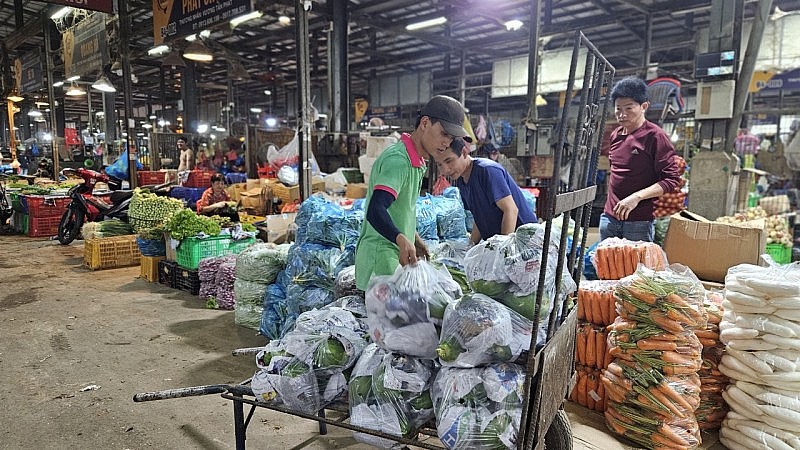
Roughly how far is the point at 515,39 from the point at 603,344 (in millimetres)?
14525

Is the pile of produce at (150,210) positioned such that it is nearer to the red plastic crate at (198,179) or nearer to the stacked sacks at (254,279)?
the stacked sacks at (254,279)

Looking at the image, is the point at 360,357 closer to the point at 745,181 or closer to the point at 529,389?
the point at 529,389

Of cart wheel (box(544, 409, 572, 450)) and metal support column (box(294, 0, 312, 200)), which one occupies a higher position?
metal support column (box(294, 0, 312, 200))

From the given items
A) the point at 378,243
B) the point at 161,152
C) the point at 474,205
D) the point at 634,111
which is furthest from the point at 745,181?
the point at 161,152

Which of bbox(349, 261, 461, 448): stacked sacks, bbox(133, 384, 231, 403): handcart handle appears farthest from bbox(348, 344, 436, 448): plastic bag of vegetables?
bbox(133, 384, 231, 403): handcart handle

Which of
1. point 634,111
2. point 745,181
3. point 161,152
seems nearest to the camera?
point 634,111

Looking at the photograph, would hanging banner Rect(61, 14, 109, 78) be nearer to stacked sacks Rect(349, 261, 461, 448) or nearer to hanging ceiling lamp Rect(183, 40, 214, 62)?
hanging ceiling lamp Rect(183, 40, 214, 62)

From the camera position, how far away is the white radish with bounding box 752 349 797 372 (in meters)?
2.68

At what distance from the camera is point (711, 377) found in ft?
10.3

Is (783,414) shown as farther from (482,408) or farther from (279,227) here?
(279,227)

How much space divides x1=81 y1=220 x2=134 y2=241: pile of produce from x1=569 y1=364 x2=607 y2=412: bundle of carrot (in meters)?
7.96

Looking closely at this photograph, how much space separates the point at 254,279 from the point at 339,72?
6589 millimetres

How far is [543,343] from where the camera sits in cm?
188

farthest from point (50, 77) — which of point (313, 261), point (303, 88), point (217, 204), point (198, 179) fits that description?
point (313, 261)
